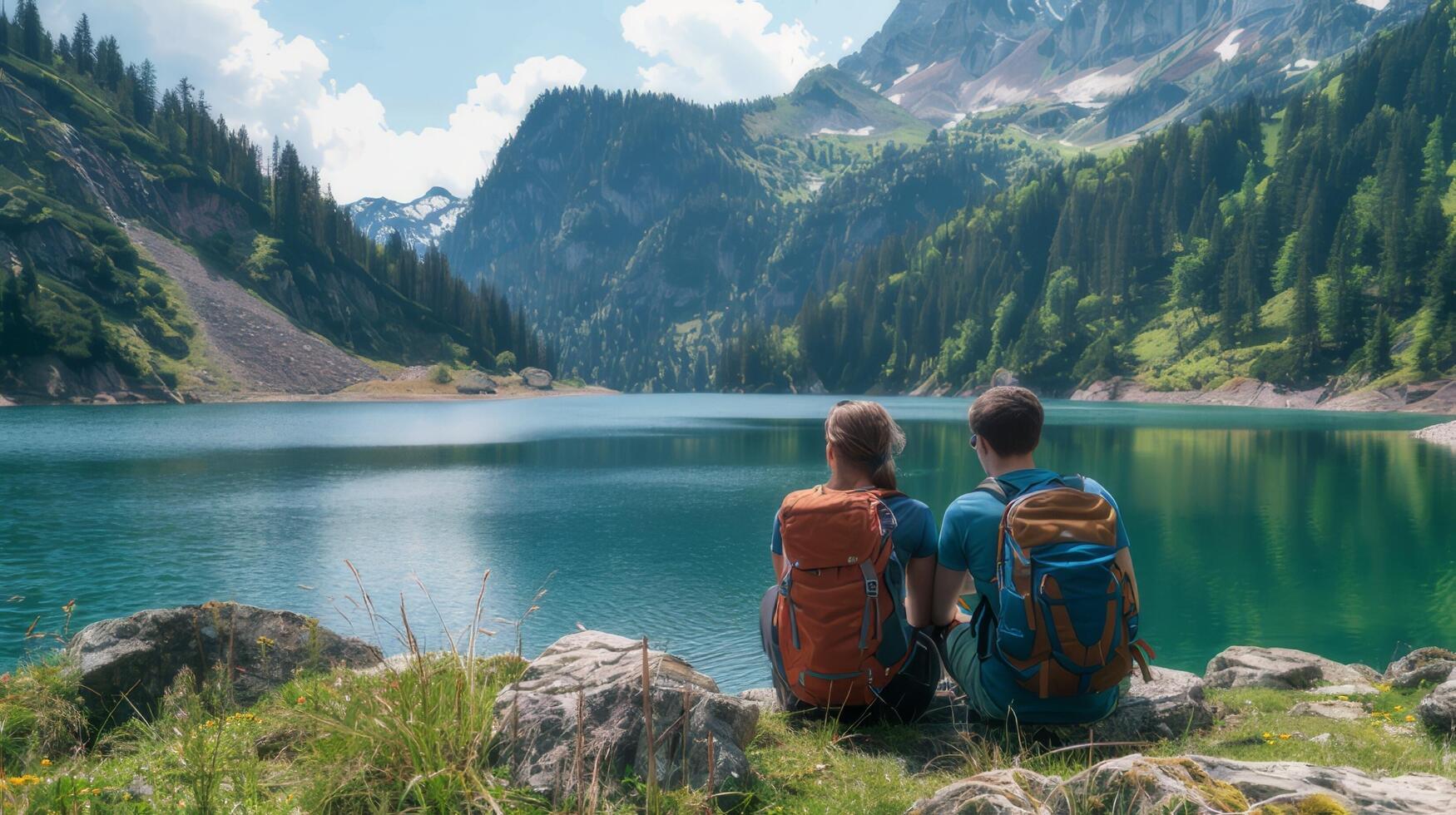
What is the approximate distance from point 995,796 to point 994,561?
2.48m

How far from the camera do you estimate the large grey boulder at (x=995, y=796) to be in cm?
354

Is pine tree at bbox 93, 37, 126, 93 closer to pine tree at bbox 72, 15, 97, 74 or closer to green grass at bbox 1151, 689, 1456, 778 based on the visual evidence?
pine tree at bbox 72, 15, 97, 74

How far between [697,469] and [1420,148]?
166 m

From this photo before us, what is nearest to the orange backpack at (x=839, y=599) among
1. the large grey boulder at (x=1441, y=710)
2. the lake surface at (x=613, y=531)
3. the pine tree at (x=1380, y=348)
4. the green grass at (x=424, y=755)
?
the green grass at (x=424, y=755)

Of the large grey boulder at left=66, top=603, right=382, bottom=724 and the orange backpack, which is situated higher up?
the orange backpack

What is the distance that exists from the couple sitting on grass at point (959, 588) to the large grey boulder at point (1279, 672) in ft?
23.0

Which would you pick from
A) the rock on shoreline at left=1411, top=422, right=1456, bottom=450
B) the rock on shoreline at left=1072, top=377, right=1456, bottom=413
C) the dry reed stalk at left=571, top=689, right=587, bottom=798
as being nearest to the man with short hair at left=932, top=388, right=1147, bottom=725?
the dry reed stalk at left=571, top=689, right=587, bottom=798

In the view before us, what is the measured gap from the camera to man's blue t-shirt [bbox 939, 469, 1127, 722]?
5727 mm

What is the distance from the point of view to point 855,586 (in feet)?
19.7

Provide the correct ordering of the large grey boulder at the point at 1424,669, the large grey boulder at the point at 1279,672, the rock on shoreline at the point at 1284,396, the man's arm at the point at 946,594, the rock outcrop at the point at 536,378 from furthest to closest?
the rock outcrop at the point at 536,378 → the rock on shoreline at the point at 1284,396 → the large grey boulder at the point at 1279,672 → the large grey boulder at the point at 1424,669 → the man's arm at the point at 946,594

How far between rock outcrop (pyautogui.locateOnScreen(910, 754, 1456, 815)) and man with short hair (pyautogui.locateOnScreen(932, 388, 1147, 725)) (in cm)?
163

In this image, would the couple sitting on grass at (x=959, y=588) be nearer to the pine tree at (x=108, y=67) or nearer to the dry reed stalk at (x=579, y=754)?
the dry reed stalk at (x=579, y=754)

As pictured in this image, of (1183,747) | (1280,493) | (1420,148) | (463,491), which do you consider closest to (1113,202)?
(1420,148)

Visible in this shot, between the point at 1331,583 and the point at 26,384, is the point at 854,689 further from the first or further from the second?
the point at 26,384
